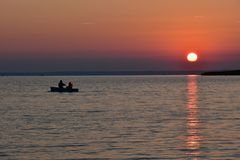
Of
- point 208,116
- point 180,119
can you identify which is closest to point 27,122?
point 180,119

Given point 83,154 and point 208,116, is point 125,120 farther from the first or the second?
point 83,154

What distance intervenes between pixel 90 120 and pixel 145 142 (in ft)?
49.0

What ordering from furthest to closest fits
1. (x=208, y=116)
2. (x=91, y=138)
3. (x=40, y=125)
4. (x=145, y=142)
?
1. (x=208, y=116)
2. (x=40, y=125)
3. (x=91, y=138)
4. (x=145, y=142)

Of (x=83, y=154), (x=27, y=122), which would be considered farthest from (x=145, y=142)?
(x=27, y=122)

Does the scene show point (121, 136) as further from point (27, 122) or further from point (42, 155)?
point (27, 122)

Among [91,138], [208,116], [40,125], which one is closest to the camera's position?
[91,138]

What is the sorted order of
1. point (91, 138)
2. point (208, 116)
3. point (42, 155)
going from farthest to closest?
point (208, 116) → point (91, 138) → point (42, 155)

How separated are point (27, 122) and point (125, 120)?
270 inches

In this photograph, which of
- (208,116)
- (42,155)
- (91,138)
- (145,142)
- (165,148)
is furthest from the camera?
(208,116)

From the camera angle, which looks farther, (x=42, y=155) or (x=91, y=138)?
(x=91, y=138)

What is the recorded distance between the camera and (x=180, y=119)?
48.4 metres

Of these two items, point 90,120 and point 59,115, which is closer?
point 90,120

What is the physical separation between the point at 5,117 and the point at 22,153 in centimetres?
2229

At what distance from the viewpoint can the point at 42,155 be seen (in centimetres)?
2898
